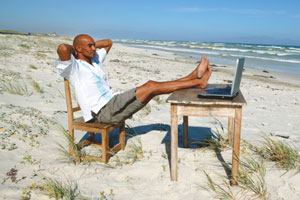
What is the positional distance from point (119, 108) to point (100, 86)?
0.36m

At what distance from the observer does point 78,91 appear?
9.53ft

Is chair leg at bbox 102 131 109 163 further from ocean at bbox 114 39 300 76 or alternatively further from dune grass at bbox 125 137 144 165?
ocean at bbox 114 39 300 76

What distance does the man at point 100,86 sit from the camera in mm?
2713

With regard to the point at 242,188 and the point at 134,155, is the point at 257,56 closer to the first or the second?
the point at 134,155

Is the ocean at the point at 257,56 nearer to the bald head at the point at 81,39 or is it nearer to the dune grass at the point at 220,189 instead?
the dune grass at the point at 220,189

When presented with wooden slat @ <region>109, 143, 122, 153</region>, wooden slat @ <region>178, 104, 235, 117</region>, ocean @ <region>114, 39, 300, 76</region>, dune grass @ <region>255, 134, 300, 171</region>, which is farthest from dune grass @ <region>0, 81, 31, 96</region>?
ocean @ <region>114, 39, 300, 76</region>

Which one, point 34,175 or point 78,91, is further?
point 78,91

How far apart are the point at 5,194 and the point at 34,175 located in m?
0.39

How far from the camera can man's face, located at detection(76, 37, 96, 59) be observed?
3047 millimetres

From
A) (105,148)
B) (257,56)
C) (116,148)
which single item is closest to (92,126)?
(105,148)

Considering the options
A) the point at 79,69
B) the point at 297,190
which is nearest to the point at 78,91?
the point at 79,69

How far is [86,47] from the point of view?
305 centimetres

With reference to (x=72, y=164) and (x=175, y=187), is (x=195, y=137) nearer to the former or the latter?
(x=175, y=187)

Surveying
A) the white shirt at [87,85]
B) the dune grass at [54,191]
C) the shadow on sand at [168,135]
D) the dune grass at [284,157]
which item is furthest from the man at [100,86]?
the dune grass at [284,157]
